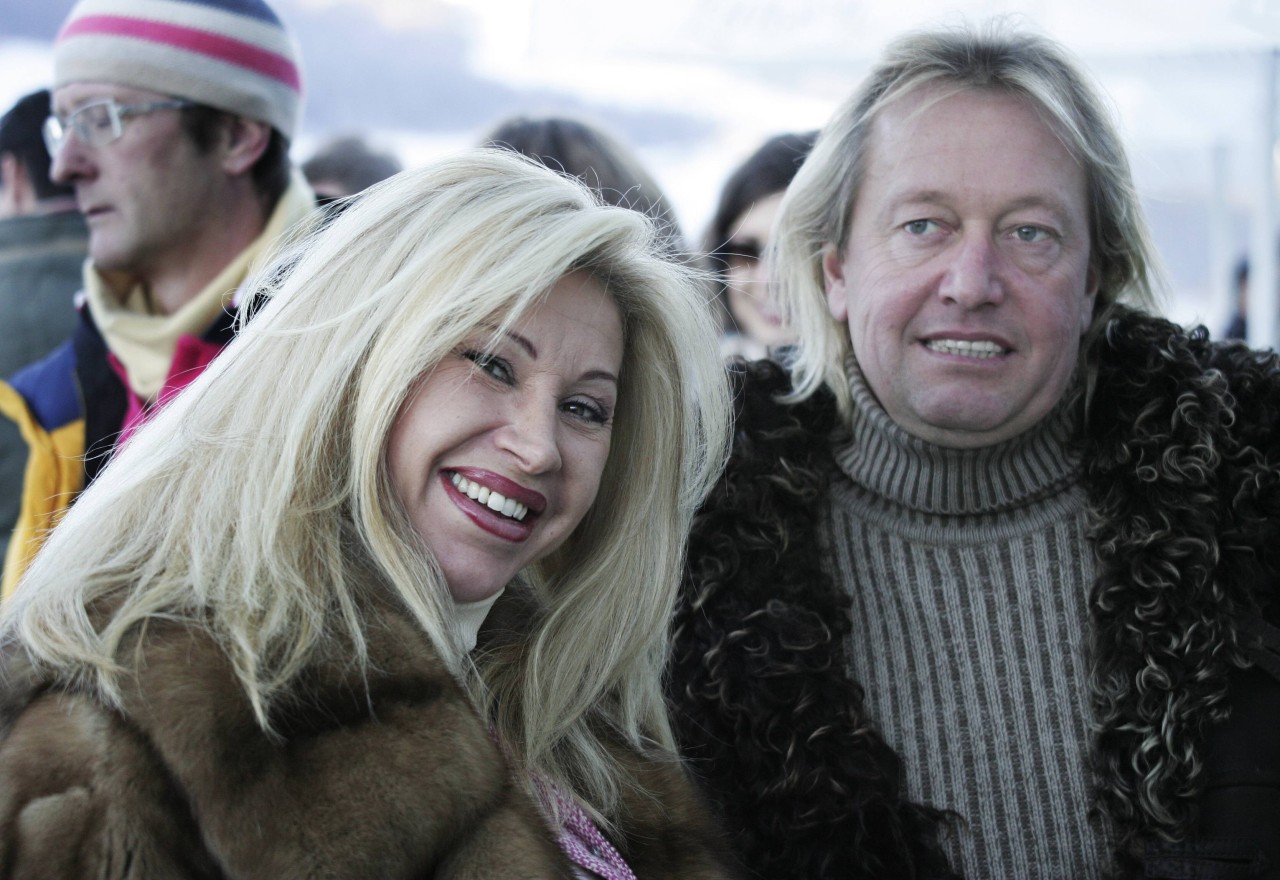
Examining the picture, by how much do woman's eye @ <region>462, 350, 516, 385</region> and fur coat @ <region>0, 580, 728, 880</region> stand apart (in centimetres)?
37

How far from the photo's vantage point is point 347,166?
4.70 meters

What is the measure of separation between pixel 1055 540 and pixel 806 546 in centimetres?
44

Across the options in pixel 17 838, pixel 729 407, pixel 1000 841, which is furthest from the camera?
pixel 729 407

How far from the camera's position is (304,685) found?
1.51 meters

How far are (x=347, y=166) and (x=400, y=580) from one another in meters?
3.27

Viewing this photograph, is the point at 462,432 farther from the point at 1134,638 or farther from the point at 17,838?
the point at 1134,638

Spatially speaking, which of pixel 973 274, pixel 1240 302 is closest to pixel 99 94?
pixel 973 274

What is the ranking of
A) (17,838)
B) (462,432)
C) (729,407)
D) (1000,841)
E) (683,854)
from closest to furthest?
(17,838) < (462,432) < (683,854) < (1000,841) < (729,407)

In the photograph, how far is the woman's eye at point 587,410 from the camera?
A: 1.96 metres

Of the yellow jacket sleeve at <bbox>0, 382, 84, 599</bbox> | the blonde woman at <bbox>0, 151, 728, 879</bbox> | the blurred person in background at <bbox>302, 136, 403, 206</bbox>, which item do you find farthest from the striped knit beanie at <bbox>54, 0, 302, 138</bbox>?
the blurred person in background at <bbox>302, 136, 403, 206</bbox>

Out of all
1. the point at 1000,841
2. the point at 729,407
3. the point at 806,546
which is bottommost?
the point at 1000,841

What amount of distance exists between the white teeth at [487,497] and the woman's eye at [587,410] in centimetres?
18

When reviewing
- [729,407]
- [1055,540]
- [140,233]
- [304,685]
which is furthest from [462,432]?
[140,233]

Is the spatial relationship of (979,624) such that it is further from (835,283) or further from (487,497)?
(487,497)
